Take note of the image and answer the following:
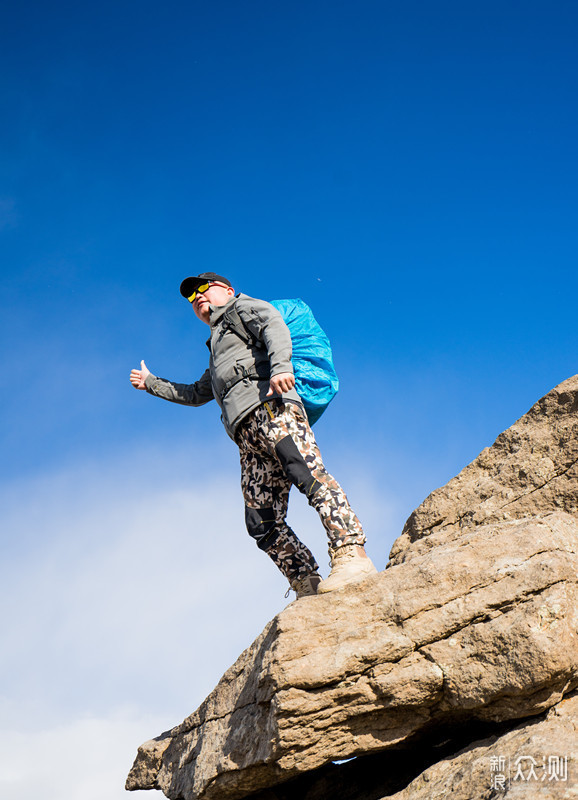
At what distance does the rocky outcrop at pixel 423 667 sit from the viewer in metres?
4.36

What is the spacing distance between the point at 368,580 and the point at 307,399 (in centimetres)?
198

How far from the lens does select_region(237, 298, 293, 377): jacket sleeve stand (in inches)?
233

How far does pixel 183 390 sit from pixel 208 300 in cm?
115

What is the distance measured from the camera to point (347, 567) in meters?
5.35

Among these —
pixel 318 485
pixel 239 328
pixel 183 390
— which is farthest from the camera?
pixel 183 390

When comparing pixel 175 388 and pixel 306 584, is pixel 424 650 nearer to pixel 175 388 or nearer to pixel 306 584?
pixel 306 584

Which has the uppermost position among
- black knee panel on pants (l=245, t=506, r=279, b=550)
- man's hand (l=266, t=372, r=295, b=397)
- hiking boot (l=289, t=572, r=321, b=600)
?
man's hand (l=266, t=372, r=295, b=397)

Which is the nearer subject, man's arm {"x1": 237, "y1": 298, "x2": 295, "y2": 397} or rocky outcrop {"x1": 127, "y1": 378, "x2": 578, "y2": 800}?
rocky outcrop {"x1": 127, "y1": 378, "x2": 578, "y2": 800}

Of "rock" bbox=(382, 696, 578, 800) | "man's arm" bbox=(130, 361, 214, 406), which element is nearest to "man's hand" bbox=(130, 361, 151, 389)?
"man's arm" bbox=(130, 361, 214, 406)

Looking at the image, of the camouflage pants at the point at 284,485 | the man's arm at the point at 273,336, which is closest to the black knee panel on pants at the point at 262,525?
the camouflage pants at the point at 284,485

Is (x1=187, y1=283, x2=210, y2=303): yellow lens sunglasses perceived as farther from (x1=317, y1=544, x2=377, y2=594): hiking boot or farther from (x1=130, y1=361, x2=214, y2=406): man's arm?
(x1=317, y1=544, x2=377, y2=594): hiking boot

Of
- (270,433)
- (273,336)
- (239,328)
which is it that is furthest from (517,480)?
(239,328)

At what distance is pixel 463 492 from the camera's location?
655 cm

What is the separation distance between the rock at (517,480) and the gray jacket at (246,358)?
1883mm
